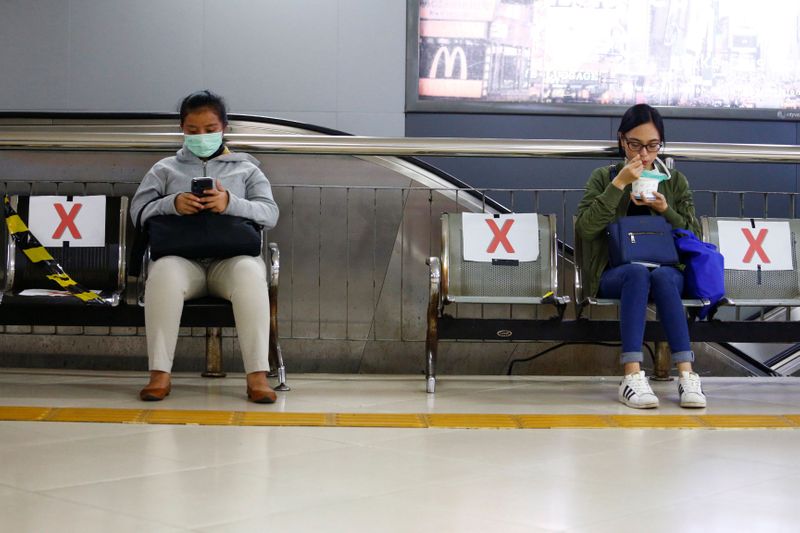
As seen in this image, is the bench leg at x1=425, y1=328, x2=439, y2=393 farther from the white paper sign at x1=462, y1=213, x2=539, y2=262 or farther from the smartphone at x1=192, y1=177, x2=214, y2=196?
the smartphone at x1=192, y1=177, x2=214, y2=196

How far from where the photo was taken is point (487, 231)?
488 centimetres

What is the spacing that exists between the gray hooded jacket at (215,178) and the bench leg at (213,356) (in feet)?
2.57

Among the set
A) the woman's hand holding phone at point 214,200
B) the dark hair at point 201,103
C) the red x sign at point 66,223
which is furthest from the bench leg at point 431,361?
the red x sign at point 66,223

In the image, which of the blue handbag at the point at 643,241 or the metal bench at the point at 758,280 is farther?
the metal bench at the point at 758,280

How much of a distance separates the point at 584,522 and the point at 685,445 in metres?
1.21

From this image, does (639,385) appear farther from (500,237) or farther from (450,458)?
(450,458)

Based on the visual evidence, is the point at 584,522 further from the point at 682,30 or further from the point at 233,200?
the point at 682,30

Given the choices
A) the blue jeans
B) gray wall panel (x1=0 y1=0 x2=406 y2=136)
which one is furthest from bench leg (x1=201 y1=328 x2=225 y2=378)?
Answer: gray wall panel (x1=0 y1=0 x2=406 y2=136)

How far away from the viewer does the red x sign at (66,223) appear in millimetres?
4812

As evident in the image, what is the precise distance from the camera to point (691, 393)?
427 centimetres

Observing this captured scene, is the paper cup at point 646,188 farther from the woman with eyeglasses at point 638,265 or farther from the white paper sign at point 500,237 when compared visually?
the white paper sign at point 500,237

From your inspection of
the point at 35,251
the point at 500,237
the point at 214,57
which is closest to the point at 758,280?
the point at 500,237

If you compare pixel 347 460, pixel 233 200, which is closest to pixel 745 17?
pixel 233 200

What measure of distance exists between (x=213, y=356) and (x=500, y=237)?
151 cm
